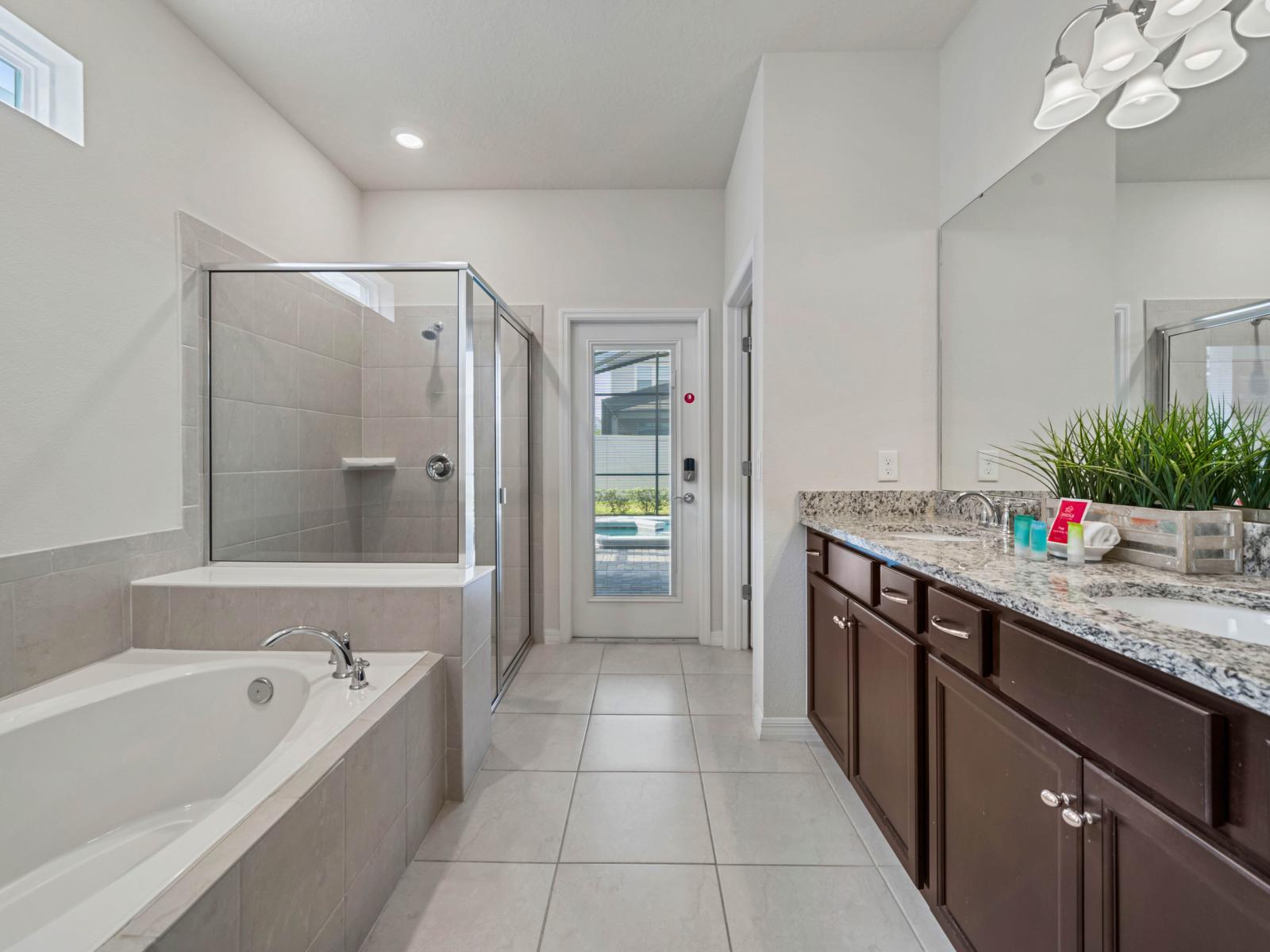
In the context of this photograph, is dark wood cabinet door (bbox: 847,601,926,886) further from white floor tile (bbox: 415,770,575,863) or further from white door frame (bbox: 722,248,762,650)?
white door frame (bbox: 722,248,762,650)

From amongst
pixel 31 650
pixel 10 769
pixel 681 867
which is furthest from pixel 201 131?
pixel 681 867

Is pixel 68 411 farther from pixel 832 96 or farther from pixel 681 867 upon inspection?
pixel 832 96

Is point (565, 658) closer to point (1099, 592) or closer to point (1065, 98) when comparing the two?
point (1099, 592)

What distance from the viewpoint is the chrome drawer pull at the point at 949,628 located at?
1103 millimetres

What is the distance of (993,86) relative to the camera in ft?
6.03

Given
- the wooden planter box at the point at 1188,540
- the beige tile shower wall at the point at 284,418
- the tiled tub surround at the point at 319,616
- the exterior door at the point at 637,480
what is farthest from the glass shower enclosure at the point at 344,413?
the wooden planter box at the point at 1188,540

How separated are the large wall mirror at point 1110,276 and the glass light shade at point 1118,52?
7 cm

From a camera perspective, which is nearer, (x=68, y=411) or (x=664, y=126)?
(x=68, y=411)

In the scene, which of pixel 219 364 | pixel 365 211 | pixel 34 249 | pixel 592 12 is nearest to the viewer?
pixel 34 249

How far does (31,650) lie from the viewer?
149cm

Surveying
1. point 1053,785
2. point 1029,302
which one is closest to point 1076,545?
point 1053,785

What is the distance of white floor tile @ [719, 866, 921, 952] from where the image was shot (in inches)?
50.6

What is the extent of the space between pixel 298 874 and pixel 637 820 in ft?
3.25

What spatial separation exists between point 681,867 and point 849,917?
425 mm
